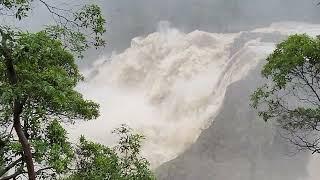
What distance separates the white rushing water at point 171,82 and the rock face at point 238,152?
896mm

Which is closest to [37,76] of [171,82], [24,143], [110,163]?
[24,143]

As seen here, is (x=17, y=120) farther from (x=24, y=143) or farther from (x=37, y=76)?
(x=37, y=76)

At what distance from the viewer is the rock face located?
26.4 meters

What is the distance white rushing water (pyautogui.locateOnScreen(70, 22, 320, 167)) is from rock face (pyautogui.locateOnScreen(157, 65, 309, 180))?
2.94 feet

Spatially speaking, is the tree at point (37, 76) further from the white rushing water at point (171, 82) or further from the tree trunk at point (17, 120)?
the white rushing water at point (171, 82)

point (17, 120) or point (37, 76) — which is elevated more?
point (37, 76)

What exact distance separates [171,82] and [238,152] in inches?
325

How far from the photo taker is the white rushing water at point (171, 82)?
99.3 feet

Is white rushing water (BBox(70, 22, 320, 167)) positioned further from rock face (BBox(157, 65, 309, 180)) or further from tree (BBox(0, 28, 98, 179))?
tree (BBox(0, 28, 98, 179))

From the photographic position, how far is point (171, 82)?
34000mm

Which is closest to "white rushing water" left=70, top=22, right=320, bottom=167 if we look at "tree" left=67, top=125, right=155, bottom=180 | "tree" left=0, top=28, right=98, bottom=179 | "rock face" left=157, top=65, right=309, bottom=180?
"rock face" left=157, top=65, right=309, bottom=180

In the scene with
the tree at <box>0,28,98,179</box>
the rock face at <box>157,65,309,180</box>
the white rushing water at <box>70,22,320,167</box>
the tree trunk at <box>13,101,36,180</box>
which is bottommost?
the tree trunk at <box>13,101,36,180</box>

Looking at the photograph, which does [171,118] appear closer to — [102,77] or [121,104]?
[121,104]

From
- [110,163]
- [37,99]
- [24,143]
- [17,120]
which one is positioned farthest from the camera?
[110,163]
